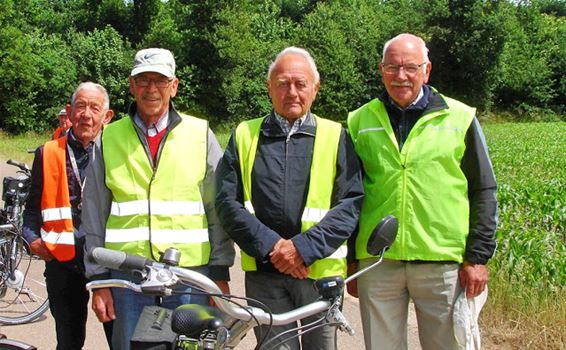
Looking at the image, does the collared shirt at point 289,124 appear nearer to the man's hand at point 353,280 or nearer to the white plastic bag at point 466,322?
the man's hand at point 353,280

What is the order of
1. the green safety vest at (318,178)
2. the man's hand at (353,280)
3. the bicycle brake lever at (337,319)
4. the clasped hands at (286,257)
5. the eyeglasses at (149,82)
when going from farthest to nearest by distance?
the man's hand at (353,280) → the eyeglasses at (149,82) → the green safety vest at (318,178) → the clasped hands at (286,257) → the bicycle brake lever at (337,319)

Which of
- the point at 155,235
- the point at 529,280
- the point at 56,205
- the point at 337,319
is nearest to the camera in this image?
the point at 337,319

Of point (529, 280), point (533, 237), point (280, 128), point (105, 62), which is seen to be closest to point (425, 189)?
point (280, 128)

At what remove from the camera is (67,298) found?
4172 mm

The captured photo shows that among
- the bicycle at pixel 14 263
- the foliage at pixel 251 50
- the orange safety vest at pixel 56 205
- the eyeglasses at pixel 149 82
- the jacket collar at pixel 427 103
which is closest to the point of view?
the eyeglasses at pixel 149 82

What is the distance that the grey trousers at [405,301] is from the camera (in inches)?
142

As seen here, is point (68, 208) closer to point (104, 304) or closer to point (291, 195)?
point (104, 304)

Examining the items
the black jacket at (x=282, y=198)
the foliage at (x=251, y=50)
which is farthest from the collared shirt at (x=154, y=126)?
the foliage at (x=251, y=50)

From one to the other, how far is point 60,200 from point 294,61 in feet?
5.84

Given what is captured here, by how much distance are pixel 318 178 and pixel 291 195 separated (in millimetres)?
160

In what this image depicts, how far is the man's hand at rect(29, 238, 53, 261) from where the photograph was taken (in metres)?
4.12

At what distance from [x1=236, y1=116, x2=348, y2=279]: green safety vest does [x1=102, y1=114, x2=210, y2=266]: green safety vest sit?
0.23 m

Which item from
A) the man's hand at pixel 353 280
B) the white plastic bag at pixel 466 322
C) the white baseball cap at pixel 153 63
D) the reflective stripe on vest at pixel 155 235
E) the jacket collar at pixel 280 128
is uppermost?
the white baseball cap at pixel 153 63

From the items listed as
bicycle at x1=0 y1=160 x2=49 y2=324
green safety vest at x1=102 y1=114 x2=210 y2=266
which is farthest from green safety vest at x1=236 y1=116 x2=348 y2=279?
bicycle at x1=0 y1=160 x2=49 y2=324
